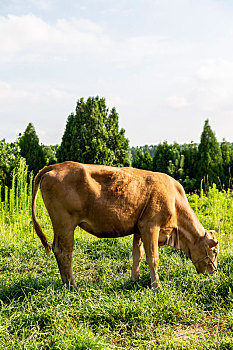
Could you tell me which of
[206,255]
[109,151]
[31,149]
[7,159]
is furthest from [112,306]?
[31,149]

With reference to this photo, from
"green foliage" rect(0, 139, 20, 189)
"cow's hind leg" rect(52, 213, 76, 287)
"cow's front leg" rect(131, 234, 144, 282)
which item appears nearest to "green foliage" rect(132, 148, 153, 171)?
"green foliage" rect(0, 139, 20, 189)

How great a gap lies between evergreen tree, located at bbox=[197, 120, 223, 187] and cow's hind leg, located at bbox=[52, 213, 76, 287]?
851 cm

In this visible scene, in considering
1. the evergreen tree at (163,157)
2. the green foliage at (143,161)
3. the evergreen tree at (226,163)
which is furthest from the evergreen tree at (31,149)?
the evergreen tree at (226,163)

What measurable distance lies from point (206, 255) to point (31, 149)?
9.32 metres

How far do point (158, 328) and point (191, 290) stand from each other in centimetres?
98

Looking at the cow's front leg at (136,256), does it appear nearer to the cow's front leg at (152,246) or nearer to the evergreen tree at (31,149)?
the cow's front leg at (152,246)

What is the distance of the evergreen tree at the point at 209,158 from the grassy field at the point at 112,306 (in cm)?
646

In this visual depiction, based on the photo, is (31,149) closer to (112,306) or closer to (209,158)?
(209,158)

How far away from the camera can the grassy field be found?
136 inches

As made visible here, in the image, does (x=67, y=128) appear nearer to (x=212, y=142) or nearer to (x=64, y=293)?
(x=212, y=142)

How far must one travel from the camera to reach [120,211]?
463 centimetres

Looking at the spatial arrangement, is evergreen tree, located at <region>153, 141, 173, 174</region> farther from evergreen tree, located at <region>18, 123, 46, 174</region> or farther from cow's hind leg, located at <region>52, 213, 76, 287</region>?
cow's hind leg, located at <region>52, 213, 76, 287</region>

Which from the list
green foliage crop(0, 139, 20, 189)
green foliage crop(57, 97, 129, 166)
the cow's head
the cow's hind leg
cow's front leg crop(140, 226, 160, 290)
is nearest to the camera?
the cow's hind leg

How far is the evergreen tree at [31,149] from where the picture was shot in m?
12.9
